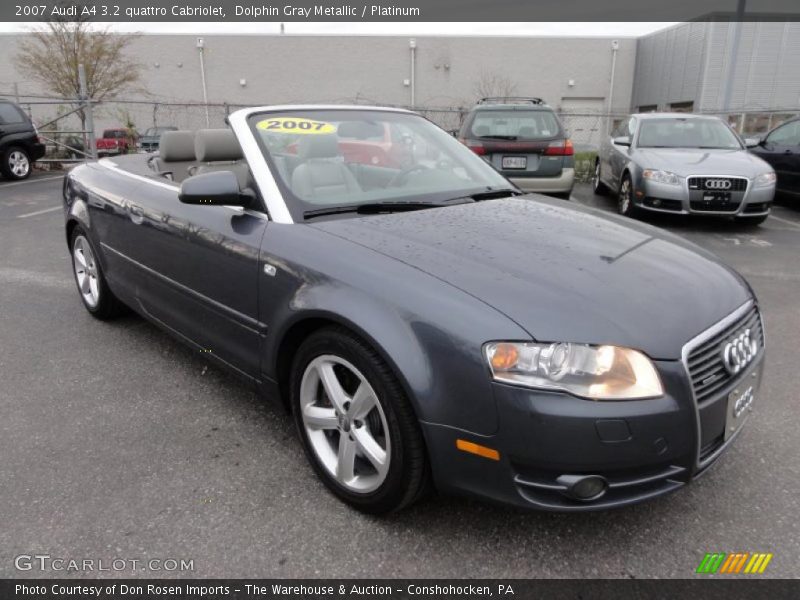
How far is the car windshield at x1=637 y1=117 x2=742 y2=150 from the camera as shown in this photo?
853cm

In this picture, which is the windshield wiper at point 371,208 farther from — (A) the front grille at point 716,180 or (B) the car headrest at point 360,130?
(A) the front grille at point 716,180

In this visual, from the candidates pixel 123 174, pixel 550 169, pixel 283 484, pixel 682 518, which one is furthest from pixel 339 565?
pixel 550 169

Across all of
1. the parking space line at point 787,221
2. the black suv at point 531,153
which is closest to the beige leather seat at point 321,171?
the black suv at point 531,153

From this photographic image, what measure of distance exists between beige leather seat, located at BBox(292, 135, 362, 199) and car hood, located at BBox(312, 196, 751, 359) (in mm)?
289

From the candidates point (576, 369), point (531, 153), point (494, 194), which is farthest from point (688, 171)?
point (576, 369)

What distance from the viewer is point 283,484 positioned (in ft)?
8.45

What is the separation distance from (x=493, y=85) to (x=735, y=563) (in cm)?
3315

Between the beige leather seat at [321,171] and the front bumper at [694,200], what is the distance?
18.9 ft

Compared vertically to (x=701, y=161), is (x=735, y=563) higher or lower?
lower

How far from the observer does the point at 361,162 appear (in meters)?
3.07

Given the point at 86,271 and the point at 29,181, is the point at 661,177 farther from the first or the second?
the point at 29,181

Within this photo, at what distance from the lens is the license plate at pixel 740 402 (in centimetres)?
213

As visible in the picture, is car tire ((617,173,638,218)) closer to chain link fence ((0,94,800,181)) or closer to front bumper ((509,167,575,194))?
front bumper ((509,167,575,194))

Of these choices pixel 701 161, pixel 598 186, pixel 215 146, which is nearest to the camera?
pixel 215 146
